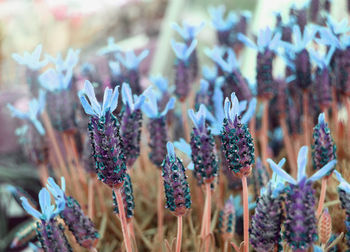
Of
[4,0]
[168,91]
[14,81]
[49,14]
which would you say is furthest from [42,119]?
[4,0]

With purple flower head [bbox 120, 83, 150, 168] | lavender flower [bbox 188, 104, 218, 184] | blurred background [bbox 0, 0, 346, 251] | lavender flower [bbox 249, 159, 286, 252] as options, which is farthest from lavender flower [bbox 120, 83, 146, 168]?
blurred background [bbox 0, 0, 346, 251]

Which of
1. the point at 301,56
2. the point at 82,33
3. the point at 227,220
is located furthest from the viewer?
the point at 82,33

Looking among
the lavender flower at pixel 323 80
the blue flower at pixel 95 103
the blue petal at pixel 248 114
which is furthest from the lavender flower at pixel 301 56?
the blue flower at pixel 95 103

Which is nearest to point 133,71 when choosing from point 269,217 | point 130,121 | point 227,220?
point 130,121

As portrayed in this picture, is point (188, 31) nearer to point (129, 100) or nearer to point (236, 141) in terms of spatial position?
point (129, 100)

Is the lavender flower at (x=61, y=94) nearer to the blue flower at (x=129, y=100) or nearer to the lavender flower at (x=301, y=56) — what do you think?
the blue flower at (x=129, y=100)

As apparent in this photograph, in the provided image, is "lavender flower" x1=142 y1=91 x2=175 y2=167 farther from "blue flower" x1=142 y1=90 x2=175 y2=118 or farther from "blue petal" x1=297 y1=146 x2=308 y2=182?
"blue petal" x1=297 y1=146 x2=308 y2=182
